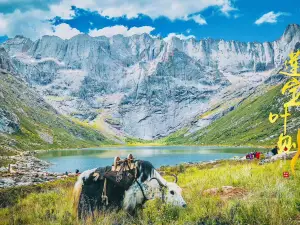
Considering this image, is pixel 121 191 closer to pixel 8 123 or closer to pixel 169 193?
pixel 169 193

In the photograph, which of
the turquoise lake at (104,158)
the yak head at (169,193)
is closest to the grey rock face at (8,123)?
the turquoise lake at (104,158)

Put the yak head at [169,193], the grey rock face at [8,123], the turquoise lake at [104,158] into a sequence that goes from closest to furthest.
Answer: the yak head at [169,193], the turquoise lake at [104,158], the grey rock face at [8,123]

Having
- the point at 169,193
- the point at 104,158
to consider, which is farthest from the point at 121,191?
the point at 104,158

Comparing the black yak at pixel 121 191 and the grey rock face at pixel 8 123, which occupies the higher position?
the grey rock face at pixel 8 123

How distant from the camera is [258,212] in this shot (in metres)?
8.12

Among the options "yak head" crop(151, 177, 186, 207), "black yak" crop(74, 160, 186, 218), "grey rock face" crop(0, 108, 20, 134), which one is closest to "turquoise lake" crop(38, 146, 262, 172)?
"grey rock face" crop(0, 108, 20, 134)

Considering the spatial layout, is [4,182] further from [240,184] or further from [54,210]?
[240,184]

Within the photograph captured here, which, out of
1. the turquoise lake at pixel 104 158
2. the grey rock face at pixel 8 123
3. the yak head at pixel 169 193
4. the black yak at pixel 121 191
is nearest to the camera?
the yak head at pixel 169 193

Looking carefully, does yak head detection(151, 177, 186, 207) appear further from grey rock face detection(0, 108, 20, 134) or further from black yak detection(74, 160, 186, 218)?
grey rock face detection(0, 108, 20, 134)

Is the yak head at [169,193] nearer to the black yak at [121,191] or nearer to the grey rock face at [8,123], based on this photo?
the black yak at [121,191]

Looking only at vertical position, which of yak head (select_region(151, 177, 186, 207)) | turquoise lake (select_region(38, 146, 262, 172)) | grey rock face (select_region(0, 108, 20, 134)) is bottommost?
turquoise lake (select_region(38, 146, 262, 172))

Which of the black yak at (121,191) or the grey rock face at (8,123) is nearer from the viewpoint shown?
the black yak at (121,191)

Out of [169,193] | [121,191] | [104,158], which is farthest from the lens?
[104,158]

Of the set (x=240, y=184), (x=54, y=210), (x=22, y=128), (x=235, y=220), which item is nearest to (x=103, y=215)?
(x=54, y=210)
